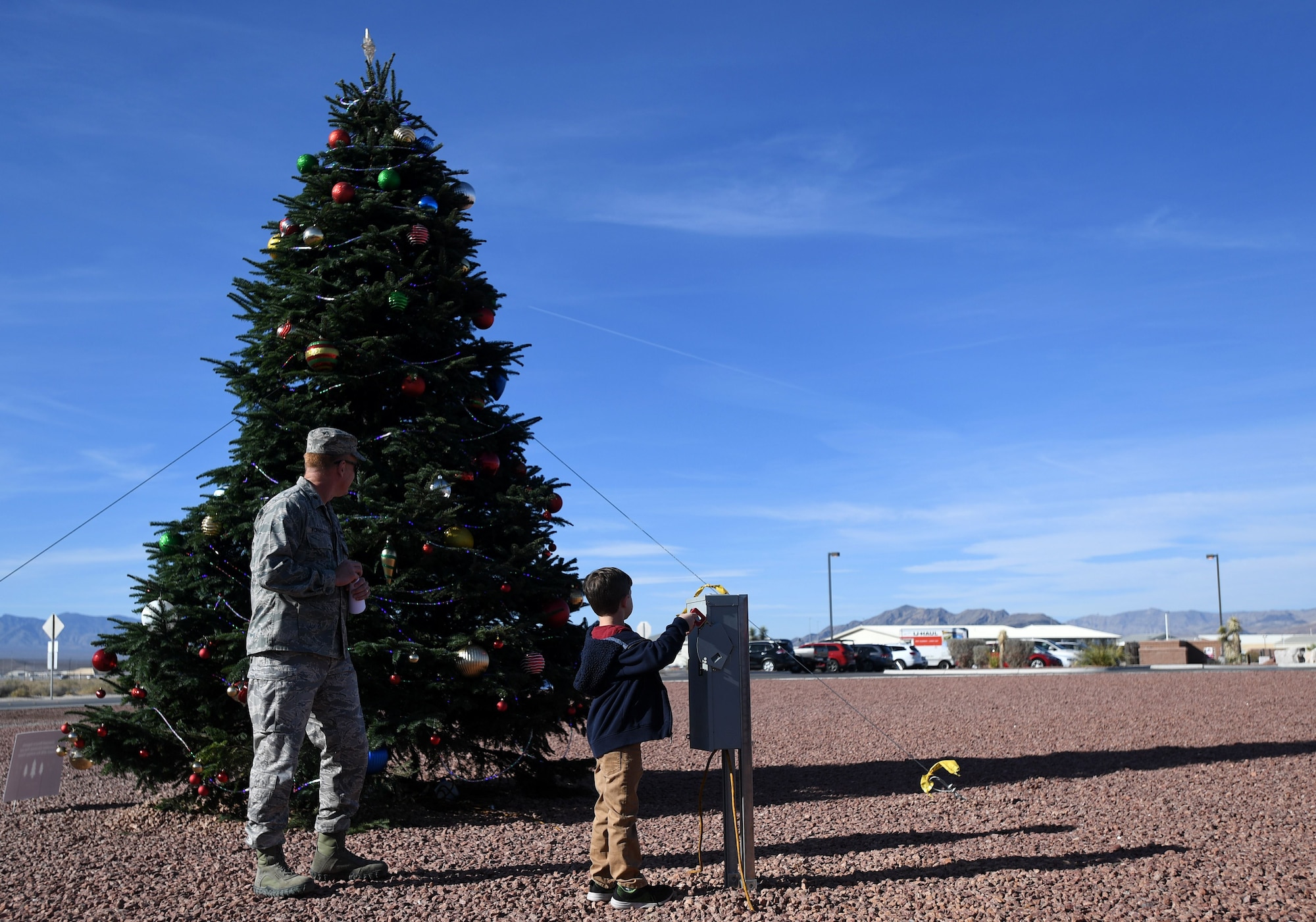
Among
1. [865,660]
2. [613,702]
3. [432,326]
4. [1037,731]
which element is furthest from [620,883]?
[865,660]

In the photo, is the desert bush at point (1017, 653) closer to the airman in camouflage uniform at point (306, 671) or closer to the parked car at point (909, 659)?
the parked car at point (909, 659)

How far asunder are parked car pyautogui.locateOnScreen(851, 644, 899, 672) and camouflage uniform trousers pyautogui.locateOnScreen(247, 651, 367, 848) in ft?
111

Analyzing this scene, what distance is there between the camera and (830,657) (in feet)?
114

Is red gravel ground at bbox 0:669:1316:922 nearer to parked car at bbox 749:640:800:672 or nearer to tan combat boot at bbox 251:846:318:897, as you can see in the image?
tan combat boot at bbox 251:846:318:897

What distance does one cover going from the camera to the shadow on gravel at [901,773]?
695 centimetres

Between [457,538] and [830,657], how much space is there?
99.5 feet

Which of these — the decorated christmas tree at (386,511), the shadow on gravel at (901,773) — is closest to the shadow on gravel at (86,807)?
the decorated christmas tree at (386,511)

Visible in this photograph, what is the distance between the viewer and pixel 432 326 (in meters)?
6.70

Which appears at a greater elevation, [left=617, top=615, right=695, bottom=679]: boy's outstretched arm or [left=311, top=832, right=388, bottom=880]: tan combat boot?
[left=617, top=615, right=695, bottom=679]: boy's outstretched arm

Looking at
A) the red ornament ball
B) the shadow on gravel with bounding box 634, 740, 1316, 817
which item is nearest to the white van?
the shadow on gravel with bounding box 634, 740, 1316, 817

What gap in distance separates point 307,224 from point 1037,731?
368 inches

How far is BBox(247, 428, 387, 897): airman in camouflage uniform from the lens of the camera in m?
4.15

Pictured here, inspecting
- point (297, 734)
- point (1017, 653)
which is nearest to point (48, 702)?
point (297, 734)

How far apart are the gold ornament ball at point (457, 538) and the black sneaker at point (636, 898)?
2.63 m
